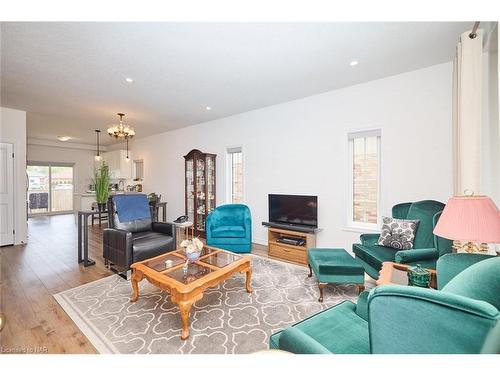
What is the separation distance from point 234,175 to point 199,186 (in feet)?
3.09

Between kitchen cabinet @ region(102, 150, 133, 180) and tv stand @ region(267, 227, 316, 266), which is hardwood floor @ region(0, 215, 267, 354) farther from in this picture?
kitchen cabinet @ region(102, 150, 133, 180)

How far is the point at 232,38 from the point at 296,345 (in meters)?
2.51

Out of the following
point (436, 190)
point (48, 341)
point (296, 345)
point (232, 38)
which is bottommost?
point (48, 341)

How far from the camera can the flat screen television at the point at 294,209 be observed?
3510 millimetres

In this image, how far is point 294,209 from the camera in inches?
146

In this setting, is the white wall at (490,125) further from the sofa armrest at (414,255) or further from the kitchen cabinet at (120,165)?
the kitchen cabinet at (120,165)

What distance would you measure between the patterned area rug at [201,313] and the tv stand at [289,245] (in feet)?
1.71

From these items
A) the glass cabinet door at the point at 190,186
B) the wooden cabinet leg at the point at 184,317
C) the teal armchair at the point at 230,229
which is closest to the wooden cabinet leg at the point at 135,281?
the wooden cabinet leg at the point at 184,317

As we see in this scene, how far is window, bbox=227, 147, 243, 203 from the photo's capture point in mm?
4785

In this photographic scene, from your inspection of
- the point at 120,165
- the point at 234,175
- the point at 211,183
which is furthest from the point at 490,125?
the point at 120,165

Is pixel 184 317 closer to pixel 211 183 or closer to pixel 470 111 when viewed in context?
pixel 470 111
